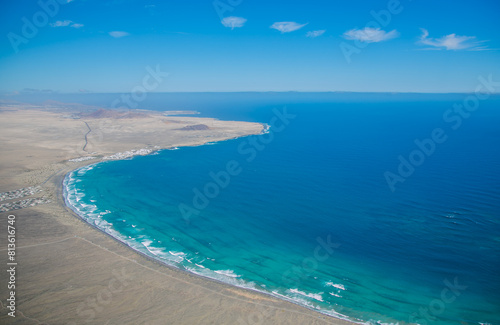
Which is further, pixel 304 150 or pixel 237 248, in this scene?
pixel 304 150

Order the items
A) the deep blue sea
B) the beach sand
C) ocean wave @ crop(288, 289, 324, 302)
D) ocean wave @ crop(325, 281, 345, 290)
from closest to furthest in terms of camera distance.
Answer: the beach sand
ocean wave @ crop(288, 289, 324, 302)
the deep blue sea
ocean wave @ crop(325, 281, 345, 290)

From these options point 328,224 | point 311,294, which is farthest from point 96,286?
point 328,224

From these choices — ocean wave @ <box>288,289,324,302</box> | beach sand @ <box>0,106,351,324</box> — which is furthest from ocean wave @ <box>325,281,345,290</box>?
beach sand @ <box>0,106,351,324</box>

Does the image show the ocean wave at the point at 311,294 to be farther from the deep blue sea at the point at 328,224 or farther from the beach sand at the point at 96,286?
the beach sand at the point at 96,286

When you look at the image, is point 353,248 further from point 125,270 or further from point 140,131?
point 140,131

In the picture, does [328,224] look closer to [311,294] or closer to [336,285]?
[336,285]

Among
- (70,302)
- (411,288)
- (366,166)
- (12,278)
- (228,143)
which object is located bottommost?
(12,278)

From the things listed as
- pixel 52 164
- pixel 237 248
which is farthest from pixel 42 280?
pixel 52 164

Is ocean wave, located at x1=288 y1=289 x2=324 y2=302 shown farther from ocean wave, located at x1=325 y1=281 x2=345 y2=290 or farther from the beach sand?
the beach sand

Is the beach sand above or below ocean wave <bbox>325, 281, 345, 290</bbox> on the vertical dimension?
below
